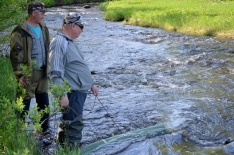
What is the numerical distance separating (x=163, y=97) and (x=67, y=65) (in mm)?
5159

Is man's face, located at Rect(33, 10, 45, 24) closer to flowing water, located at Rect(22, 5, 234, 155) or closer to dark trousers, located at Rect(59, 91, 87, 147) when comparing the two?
dark trousers, located at Rect(59, 91, 87, 147)

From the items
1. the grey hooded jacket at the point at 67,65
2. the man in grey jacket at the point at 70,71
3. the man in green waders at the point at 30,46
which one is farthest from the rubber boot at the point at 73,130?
the man in green waders at the point at 30,46

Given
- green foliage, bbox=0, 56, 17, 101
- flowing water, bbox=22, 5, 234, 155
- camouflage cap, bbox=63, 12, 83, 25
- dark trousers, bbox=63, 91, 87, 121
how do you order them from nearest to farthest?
camouflage cap, bbox=63, 12, 83, 25
dark trousers, bbox=63, 91, 87, 121
green foliage, bbox=0, 56, 17, 101
flowing water, bbox=22, 5, 234, 155

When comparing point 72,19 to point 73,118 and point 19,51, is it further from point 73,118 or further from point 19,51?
point 19,51

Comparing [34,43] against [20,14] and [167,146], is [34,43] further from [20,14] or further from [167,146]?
[20,14]

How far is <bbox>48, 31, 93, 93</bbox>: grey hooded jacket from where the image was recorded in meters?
4.31

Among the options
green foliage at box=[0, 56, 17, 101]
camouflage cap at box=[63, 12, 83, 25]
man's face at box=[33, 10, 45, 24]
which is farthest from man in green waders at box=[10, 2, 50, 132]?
camouflage cap at box=[63, 12, 83, 25]

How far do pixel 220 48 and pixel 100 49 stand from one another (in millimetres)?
5655

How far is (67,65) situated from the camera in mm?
4473

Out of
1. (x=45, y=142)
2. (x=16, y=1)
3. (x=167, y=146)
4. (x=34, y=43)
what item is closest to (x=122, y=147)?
(x=167, y=146)

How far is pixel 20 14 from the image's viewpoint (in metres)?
9.73

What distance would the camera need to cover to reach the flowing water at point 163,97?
6.20 m

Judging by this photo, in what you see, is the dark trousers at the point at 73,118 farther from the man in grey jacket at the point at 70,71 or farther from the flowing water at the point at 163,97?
the flowing water at the point at 163,97

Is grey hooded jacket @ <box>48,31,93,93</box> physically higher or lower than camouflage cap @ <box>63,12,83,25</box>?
lower
